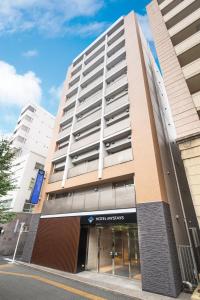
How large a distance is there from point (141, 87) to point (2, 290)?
1503 centimetres

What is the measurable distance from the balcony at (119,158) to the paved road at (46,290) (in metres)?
7.52

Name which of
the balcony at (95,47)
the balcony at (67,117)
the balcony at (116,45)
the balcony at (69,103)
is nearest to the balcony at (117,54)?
the balcony at (116,45)

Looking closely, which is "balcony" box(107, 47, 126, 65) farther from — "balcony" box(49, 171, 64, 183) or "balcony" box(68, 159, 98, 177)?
"balcony" box(49, 171, 64, 183)

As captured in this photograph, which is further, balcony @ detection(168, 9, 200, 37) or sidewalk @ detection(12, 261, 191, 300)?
balcony @ detection(168, 9, 200, 37)

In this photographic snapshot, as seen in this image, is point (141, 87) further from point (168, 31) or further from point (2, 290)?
point (2, 290)

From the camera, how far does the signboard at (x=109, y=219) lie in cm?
1041

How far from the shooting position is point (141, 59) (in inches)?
620

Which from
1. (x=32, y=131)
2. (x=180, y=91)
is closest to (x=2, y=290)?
(x=180, y=91)

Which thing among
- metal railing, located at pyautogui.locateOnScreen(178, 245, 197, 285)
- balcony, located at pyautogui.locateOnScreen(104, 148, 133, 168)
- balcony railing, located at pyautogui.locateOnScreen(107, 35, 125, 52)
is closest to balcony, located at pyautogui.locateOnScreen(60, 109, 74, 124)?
balcony railing, located at pyautogui.locateOnScreen(107, 35, 125, 52)

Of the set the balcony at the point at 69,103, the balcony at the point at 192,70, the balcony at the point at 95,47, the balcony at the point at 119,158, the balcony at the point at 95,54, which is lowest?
the balcony at the point at 119,158

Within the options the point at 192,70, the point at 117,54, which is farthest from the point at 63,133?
the point at 192,70

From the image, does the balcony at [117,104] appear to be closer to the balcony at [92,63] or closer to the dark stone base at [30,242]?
the balcony at [92,63]

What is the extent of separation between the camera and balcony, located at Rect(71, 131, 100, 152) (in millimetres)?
15908

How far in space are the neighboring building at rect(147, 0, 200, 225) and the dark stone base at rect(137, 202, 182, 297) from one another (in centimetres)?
183
